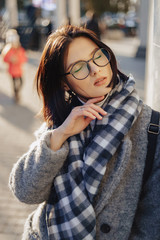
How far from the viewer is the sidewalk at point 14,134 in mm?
2900

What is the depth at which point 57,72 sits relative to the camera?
1450 millimetres

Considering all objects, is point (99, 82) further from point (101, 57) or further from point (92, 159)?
point (92, 159)

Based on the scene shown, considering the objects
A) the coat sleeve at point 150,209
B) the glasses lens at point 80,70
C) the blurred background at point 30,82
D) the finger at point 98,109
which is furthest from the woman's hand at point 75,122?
the blurred background at point 30,82

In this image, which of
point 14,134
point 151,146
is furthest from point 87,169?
point 14,134

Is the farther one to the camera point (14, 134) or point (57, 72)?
point (14, 134)

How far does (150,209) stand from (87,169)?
0.35 meters

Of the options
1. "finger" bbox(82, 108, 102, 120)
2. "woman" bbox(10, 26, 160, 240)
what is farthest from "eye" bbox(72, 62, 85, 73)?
"finger" bbox(82, 108, 102, 120)

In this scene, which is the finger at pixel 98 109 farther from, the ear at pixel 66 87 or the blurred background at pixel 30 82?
the blurred background at pixel 30 82

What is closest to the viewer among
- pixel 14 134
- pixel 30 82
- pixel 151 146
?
pixel 151 146

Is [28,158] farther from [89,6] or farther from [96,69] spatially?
[89,6]

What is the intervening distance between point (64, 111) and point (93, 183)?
43 centimetres

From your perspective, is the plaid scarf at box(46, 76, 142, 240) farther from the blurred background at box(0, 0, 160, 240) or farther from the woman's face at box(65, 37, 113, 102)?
the blurred background at box(0, 0, 160, 240)

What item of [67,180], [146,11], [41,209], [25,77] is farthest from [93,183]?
[146,11]

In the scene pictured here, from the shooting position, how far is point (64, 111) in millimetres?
1542
